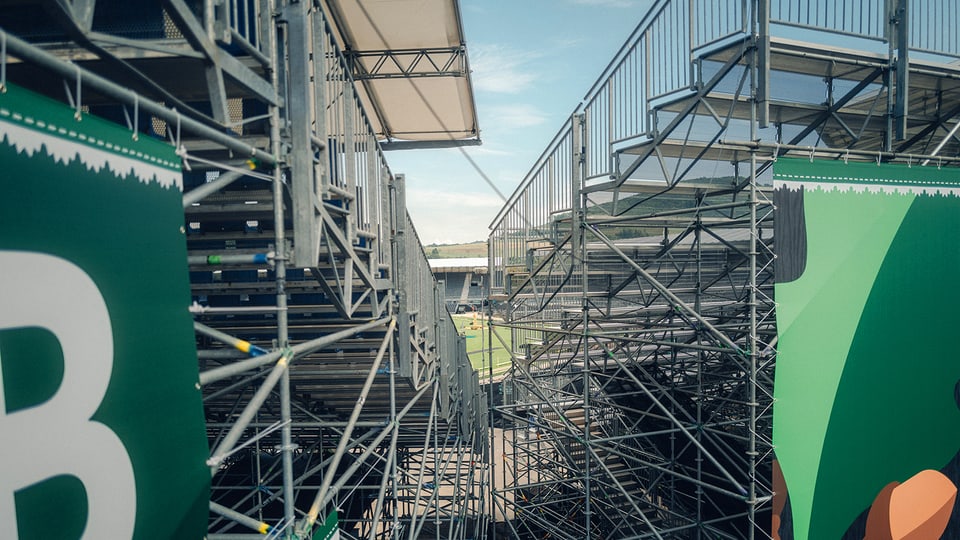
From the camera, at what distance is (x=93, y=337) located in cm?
209

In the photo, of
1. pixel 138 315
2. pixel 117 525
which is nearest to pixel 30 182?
pixel 138 315

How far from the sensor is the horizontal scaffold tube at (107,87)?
5.80 ft

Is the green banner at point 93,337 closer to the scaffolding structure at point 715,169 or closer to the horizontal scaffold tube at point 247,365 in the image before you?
the horizontal scaffold tube at point 247,365

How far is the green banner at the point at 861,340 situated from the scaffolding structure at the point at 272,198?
4.17m

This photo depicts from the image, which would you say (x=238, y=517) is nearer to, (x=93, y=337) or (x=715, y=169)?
(x=93, y=337)

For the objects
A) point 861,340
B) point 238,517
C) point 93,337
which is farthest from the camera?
point 861,340

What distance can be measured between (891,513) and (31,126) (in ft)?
26.7

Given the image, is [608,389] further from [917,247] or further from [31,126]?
[31,126]

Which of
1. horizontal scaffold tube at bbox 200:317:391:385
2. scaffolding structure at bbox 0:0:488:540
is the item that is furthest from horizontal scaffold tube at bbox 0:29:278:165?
horizontal scaffold tube at bbox 200:317:391:385

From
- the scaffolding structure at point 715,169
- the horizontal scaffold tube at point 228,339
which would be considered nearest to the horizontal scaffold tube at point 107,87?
the horizontal scaffold tube at point 228,339

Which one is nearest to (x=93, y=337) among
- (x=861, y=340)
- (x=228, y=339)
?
(x=228, y=339)

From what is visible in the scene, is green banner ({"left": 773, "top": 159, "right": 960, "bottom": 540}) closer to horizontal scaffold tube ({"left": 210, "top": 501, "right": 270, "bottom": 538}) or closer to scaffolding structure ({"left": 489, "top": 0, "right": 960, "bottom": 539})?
scaffolding structure ({"left": 489, "top": 0, "right": 960, "bottom": 539})

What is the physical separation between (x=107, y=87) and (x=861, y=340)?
6.92 metres

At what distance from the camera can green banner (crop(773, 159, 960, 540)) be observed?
5.34m
